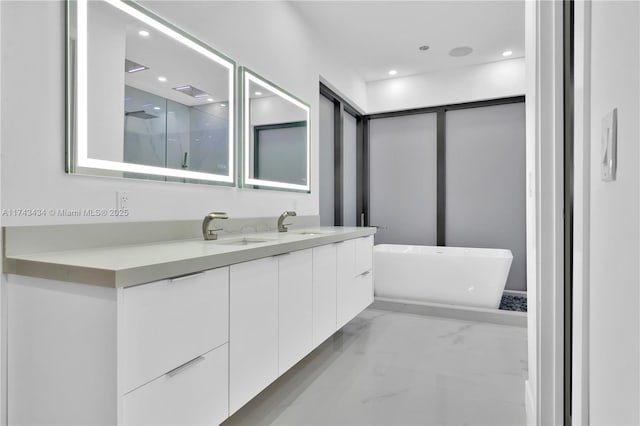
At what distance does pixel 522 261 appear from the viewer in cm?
424

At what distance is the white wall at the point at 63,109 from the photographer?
4.05 ft

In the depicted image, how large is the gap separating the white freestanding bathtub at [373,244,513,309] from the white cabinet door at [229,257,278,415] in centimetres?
223

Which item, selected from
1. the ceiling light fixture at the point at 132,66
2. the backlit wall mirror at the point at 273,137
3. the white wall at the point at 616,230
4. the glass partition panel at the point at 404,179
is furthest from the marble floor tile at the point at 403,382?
the glass partition panel at the point at 404,179

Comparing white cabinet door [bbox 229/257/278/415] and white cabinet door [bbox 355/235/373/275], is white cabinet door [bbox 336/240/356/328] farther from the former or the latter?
white cabinet door [bbox 229/257/278/415]

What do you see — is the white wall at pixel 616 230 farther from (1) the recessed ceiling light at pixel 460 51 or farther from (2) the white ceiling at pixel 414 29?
(1) the recessed ceiling light at pixel 460 51

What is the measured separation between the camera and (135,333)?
3.38 ft

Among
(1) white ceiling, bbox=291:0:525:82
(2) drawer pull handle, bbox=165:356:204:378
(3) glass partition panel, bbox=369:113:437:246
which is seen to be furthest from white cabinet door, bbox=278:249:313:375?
(3) glass partition panel, bbox=369:113:437:246

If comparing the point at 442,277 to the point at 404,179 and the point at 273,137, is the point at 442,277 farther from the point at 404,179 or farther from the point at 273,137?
the point at 273,137

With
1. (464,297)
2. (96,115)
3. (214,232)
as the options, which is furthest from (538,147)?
(464,297)

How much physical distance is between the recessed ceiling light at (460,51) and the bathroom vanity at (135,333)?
3357mm

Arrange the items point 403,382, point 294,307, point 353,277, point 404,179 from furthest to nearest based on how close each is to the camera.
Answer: point 404,179, point 353,277, point 403,382, point 294,307

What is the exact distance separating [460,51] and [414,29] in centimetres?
79

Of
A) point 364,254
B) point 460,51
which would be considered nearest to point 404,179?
point 460,51

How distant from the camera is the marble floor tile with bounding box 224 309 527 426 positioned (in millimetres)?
1786
